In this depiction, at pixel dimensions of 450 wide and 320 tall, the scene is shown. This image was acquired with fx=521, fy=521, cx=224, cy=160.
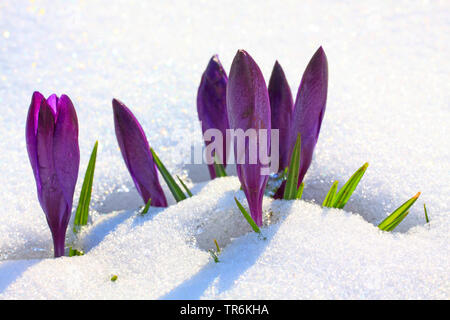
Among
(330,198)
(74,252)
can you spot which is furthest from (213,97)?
(74,252)

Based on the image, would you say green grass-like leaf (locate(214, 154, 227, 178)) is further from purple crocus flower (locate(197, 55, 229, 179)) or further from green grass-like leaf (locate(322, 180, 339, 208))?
green grass-like leaf (locate(322, 180, 339, 208))

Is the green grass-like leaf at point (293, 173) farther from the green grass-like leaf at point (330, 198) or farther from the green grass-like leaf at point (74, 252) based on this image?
the green grass-like leaf at point (74, 252)

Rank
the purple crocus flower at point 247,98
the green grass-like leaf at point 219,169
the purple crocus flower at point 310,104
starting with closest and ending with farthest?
the purple crocus flower at point 247,98
the purple crocus flower at point 310,104
the green grass-like leaf at point 219,169

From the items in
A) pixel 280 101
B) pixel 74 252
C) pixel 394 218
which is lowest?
pixel 74 252

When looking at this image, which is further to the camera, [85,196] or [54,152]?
[85,196]

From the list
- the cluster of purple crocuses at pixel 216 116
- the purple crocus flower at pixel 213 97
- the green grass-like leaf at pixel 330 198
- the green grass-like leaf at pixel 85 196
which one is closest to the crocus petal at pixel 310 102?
the cluster of purple crocuses at pixel 216 116

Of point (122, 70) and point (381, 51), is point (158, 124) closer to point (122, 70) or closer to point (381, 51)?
point (122, 70)

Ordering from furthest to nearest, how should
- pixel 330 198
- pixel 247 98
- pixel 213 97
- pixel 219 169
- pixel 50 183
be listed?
pixel 219 169 < pixel 213 97 < pixel 330 198 < pixel 50 183 < pixel 247 98

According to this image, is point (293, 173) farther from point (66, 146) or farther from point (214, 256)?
point (66, 146)

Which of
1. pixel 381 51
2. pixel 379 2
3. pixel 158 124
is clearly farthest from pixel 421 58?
pixel 158 124
